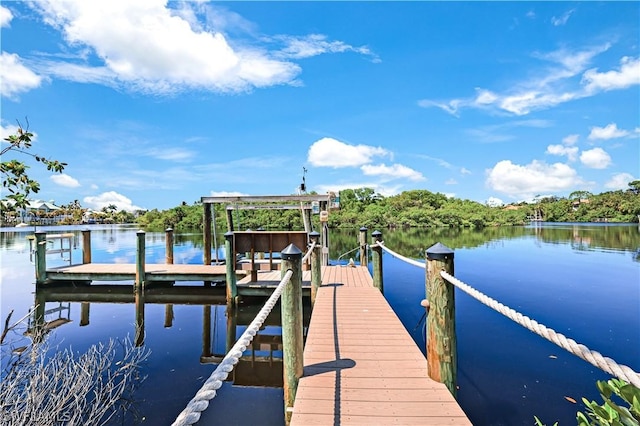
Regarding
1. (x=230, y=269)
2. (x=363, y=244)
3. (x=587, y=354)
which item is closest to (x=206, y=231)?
(x=230, y=269)

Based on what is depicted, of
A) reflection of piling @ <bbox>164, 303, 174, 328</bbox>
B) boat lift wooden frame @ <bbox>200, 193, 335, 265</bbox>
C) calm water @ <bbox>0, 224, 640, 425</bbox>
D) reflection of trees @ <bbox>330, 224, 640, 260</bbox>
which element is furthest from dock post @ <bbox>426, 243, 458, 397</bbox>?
reflection of trees @ <bbox>330, 224, 640, 260</bbox>

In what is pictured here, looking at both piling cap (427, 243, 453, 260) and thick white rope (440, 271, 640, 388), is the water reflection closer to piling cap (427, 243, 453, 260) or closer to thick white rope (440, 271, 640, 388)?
piling cap (427, 243, 453, 260)

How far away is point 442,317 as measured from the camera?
2.57m

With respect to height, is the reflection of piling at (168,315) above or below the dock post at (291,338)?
below

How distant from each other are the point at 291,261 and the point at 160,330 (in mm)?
5996

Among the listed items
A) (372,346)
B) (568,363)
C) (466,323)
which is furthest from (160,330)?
(568,363)

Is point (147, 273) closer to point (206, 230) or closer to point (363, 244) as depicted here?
point (206, 230)

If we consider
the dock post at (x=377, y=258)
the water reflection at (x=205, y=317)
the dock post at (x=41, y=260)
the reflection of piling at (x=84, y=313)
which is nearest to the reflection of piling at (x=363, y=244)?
the dock post at (x=377, y=258)

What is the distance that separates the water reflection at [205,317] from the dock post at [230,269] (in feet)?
→ 0.92

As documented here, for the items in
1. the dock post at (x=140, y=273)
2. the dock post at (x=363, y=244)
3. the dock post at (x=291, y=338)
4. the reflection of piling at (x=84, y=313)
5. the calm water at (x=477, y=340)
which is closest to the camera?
the dock post at (x=291, y=338)

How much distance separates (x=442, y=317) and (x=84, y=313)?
31.9 ft

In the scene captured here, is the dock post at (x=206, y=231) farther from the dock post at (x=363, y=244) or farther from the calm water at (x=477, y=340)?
the dock post at (x=363, y=244)

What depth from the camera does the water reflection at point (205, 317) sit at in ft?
18.2

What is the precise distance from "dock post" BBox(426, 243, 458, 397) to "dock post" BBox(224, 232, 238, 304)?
655cm
